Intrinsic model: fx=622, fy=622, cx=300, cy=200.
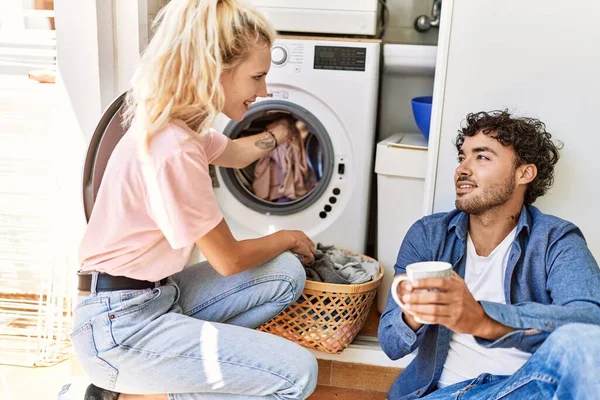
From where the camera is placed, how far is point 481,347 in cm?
151

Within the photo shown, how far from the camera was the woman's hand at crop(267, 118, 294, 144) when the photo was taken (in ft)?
7.85

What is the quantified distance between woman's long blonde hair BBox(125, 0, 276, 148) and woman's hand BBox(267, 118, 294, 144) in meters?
1.00

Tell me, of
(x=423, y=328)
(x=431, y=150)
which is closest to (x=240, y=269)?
(x=423, y=328)

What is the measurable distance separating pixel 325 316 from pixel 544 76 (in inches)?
37.3

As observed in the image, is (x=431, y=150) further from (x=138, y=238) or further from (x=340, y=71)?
(x=138, y=238)

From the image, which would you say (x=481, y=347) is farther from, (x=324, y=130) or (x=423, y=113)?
(x=324, y=130)

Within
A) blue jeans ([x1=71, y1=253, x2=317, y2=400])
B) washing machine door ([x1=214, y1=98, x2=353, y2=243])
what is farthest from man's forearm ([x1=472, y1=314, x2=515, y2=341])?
washing machine door ([x1=214, y1=98, x2=353, y2=243])

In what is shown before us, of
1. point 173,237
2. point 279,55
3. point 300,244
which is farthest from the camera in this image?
point 279,55

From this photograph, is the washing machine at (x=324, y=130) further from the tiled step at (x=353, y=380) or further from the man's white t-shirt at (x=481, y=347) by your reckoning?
the man's white t-shirt at (x=481, y=347)

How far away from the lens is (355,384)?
6.80 feet

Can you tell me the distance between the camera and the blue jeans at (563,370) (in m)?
1.15

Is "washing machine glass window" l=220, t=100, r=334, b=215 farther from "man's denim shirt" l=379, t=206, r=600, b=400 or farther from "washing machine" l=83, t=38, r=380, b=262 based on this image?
"man's denim shirt" l=379, t=206, r=600, b=400

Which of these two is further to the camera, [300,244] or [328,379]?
[328,379]

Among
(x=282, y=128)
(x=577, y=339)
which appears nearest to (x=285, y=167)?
(x=282, y=128)
